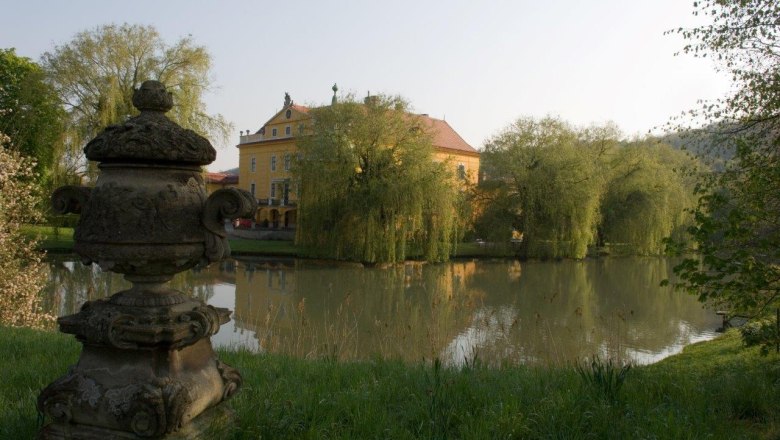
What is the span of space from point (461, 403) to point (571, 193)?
26427mm

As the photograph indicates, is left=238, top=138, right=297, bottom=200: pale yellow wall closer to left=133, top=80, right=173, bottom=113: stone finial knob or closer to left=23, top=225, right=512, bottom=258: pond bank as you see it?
left=23, top=225, right=512, bottom=258: pond bank

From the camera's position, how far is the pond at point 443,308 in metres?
8.45

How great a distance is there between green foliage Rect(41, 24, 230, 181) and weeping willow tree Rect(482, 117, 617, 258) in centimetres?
1552

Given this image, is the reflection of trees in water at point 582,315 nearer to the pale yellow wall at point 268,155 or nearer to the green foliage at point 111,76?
the green foliage at point 111,76

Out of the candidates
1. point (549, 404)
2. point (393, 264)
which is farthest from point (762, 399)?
point (393, 264)

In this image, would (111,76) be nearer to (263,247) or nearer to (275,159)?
(263,247)

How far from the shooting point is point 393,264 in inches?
989

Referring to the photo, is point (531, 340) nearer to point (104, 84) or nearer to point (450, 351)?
point (450, 351)

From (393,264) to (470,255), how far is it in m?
7.41

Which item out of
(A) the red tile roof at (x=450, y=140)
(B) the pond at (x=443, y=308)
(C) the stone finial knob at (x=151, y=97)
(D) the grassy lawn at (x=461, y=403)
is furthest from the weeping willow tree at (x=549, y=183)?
(C) the stone finial knob at (x=151, y=97)

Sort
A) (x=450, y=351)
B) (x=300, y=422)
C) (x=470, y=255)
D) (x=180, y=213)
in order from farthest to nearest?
1. (x=470, y=255)
2. (x=450, y=351)
3. (x=300, y=422)
4. (x=180, y=213)

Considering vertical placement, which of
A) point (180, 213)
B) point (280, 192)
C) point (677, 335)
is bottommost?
point (677, 335)

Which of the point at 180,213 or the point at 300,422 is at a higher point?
the point at 180,213

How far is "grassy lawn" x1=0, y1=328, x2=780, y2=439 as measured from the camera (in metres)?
3.28
